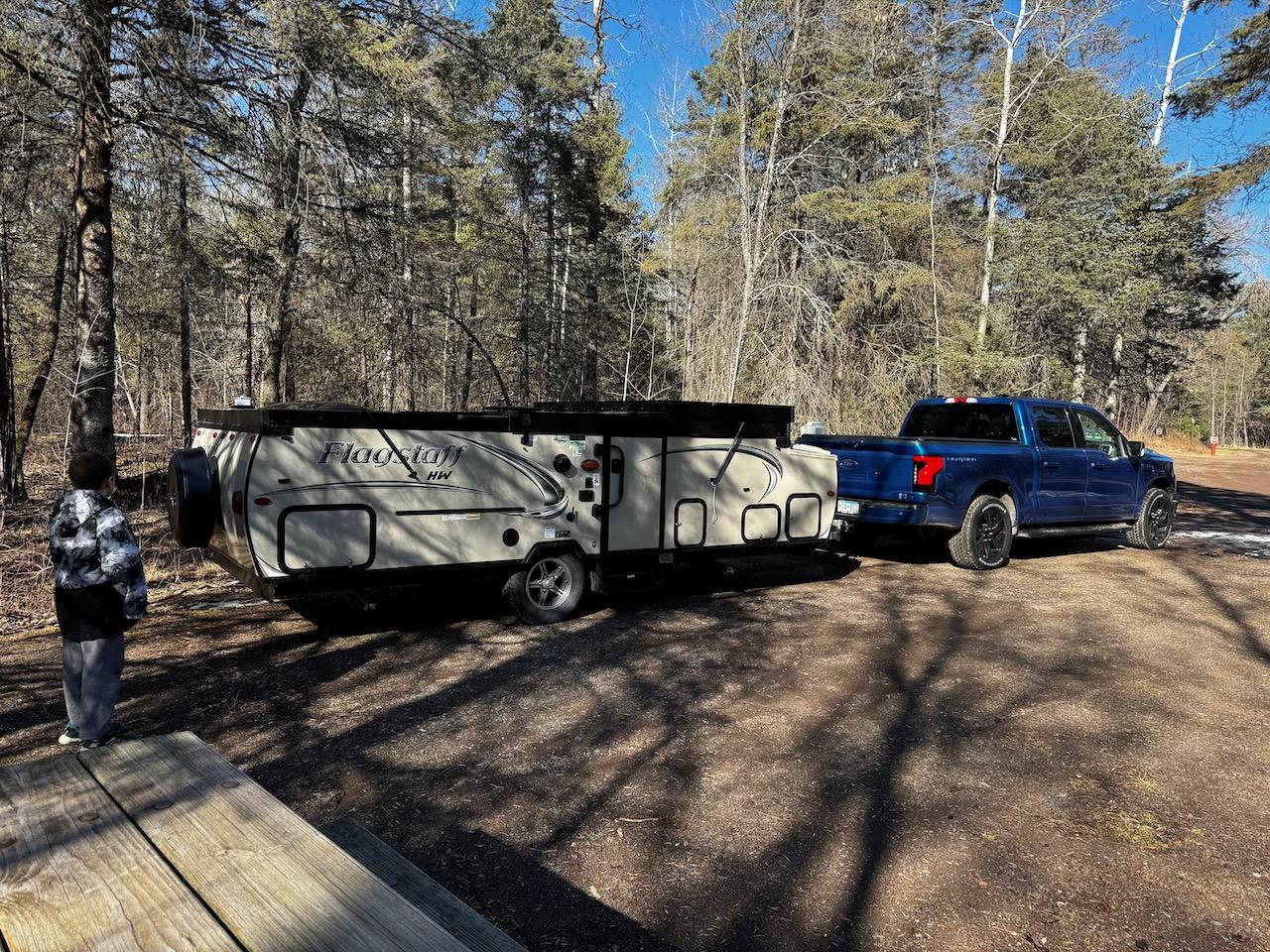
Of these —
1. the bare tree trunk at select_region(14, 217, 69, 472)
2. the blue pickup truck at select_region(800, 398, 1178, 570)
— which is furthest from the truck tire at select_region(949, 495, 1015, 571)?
the bare tree trunk at select_region(14, 217, 69, 472)

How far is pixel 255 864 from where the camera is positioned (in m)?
1.91

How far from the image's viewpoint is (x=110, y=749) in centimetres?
262

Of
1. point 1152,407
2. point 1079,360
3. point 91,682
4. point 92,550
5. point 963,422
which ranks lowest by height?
point 91,682

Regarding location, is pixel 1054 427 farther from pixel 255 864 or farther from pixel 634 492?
pixel 255 864

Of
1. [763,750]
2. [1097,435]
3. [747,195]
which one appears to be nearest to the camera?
[763,750]

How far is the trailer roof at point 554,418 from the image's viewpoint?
5848mm

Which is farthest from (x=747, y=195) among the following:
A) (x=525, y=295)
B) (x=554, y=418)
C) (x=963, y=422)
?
(x=554, y=418)

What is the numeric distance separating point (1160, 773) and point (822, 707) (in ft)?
6.10

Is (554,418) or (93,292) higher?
(93,292)

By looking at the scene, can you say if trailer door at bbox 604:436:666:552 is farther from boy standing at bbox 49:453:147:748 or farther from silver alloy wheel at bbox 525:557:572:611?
boy standing at bbox 49:453:147:748

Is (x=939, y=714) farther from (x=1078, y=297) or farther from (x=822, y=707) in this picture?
(x=1078, y=297)

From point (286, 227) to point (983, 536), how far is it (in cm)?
993

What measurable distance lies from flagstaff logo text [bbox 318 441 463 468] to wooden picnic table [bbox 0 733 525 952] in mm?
3571

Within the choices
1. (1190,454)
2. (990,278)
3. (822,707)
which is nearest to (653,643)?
(822,707)
